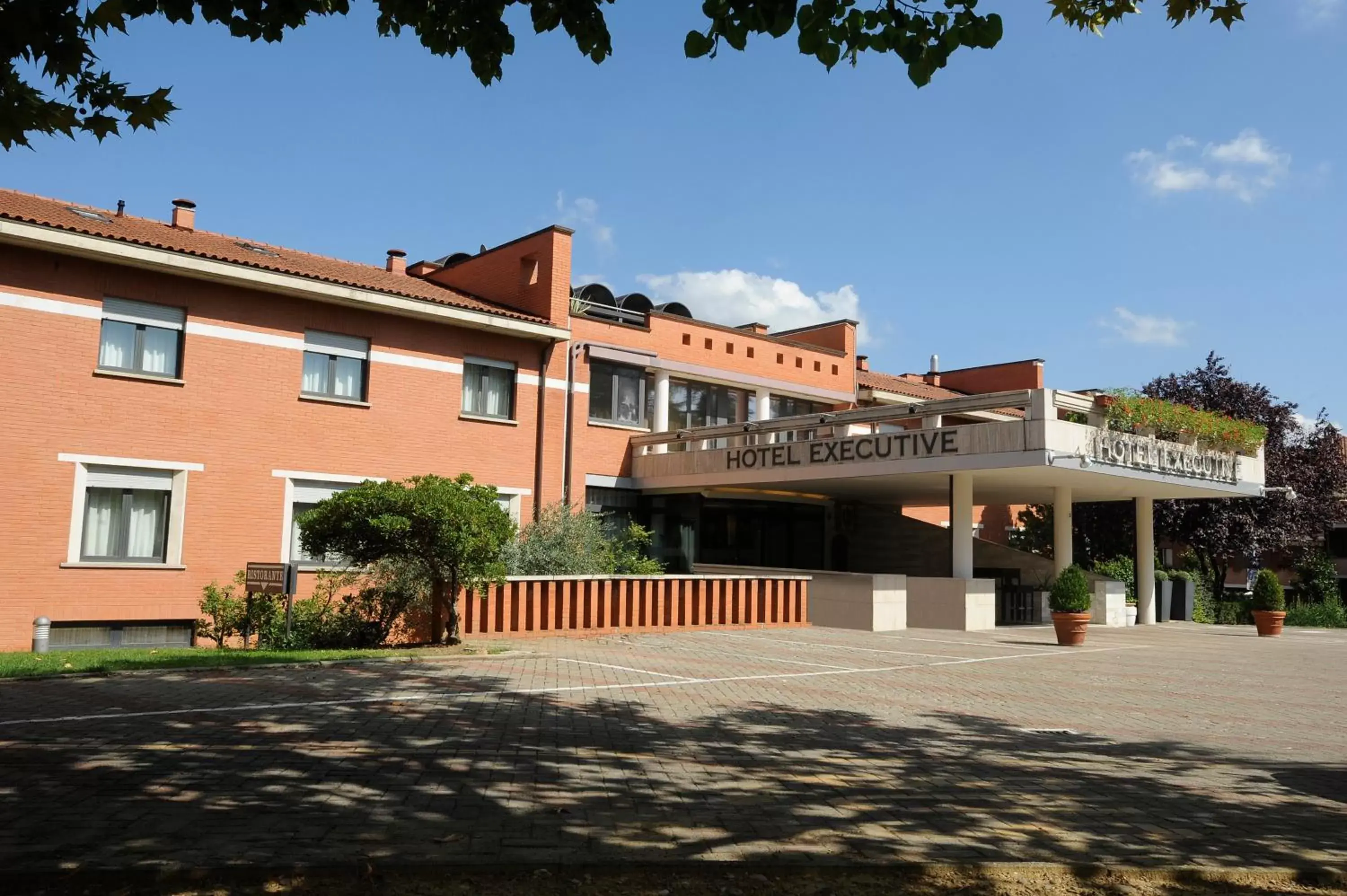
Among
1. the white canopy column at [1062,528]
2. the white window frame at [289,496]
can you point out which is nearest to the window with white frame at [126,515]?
the white window frame at [289,496]

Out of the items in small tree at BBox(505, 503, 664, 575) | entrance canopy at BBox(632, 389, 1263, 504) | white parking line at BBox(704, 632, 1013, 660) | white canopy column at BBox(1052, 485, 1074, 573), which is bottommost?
white parking line at BBox(704, 632, 1013, 660)

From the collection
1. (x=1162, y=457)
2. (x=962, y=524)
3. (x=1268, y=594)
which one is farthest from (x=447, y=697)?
(x=1268, y=594)

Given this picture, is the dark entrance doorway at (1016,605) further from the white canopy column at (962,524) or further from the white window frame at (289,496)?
the white window frame at (289,496)

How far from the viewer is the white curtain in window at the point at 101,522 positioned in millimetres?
17734

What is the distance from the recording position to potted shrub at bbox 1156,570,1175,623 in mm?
29219

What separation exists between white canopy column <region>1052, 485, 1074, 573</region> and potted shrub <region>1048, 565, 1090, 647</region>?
637cm

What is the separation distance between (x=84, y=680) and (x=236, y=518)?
8805mm

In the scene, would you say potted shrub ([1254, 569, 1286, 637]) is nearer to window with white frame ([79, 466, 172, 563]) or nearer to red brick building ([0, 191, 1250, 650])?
red brick building ([0, 191, 1250, 650])

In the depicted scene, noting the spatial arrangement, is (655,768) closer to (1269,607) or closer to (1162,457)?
(1162,457)

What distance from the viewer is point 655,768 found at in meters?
6.80

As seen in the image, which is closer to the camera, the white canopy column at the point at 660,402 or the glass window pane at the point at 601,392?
the glass window pane at the point at 601,392

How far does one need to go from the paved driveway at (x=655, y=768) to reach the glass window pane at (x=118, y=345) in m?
8.97

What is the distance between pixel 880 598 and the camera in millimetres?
20875

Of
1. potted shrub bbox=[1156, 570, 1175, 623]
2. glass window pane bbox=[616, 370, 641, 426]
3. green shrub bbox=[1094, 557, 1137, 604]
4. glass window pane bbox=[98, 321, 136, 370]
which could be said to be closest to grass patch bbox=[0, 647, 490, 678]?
glass window pane bbox=[98, 321, 136, 370]
